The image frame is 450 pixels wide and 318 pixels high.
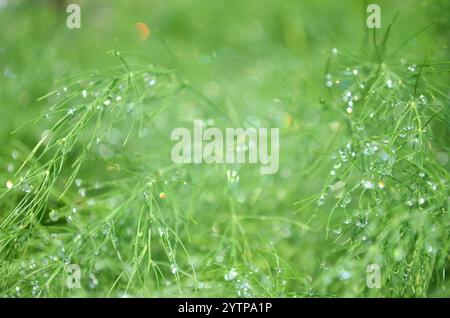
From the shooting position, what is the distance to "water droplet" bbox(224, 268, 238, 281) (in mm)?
1304

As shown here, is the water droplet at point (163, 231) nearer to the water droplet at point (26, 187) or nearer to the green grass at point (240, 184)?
the green grass at point (240, 184)

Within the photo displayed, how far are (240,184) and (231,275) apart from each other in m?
0.52

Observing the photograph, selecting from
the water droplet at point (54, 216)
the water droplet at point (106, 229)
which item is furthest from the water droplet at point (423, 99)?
the water droplet at point (54, 216)

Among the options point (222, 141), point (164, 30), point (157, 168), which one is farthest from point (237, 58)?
point (157, 168)

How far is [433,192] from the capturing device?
4.13 feet

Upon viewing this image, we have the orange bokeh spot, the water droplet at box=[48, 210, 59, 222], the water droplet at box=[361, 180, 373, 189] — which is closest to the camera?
the water droplet at box=[361, 180, 373, 189]

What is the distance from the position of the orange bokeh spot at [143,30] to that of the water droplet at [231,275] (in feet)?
5.96

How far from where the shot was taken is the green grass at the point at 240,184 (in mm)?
1279

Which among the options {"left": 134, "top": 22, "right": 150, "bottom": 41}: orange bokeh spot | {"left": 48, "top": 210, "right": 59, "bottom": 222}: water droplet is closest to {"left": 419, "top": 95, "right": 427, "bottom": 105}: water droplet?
{"left": 48, "top": 210, "right": 59, "bottom": 222}: water droplet

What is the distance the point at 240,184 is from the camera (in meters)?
1.79

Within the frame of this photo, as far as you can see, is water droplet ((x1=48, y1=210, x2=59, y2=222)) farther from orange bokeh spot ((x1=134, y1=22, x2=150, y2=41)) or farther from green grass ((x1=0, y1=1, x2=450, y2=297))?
orange bokeh spot ((x1=134, y1=22, x2=150, y2=41))

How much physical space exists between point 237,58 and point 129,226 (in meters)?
1.39

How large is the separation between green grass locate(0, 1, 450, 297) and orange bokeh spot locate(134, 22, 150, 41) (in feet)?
A: 2.04

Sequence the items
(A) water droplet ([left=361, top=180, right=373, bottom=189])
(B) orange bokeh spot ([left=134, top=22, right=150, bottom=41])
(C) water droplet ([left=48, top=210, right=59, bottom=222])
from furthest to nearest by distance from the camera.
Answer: (B) orange bokeh spot ([left=134, top=22, right=150, bottom=41])
(C) water droplet ([left=48, top=210, right=59, bottom=222])
(A) water droplet ([left=361, top=180, right=373, bottom=189])
